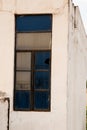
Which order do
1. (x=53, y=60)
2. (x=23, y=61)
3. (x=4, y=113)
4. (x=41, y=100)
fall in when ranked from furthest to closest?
(x=23, y=61), (x=41, y=100), (x=53, y=60), (x=4, y=113)

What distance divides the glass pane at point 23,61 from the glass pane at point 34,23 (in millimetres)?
540

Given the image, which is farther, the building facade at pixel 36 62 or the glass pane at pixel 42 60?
the glass pane at pixel 42 60

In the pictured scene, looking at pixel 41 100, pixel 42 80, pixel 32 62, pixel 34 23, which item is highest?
pixel 34 23

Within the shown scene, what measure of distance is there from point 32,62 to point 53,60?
19.9 inches

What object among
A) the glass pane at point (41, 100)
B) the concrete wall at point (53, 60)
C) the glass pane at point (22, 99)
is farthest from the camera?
the glass pane at point (22, 99)

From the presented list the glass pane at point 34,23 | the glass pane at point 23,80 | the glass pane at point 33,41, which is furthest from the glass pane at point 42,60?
the glass pane at point 34,23

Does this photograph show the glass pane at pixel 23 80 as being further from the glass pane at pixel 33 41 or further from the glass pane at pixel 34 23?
the glass pane at pixel 34 23

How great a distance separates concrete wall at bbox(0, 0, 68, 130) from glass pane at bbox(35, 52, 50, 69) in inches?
7.2

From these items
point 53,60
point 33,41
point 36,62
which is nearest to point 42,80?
point 36,62

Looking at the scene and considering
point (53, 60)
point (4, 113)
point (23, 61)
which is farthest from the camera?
point (23, 61)

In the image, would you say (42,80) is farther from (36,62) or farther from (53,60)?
(53,60)

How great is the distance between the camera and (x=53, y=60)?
948cm

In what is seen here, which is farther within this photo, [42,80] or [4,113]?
[42,80]

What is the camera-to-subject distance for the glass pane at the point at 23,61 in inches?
383
